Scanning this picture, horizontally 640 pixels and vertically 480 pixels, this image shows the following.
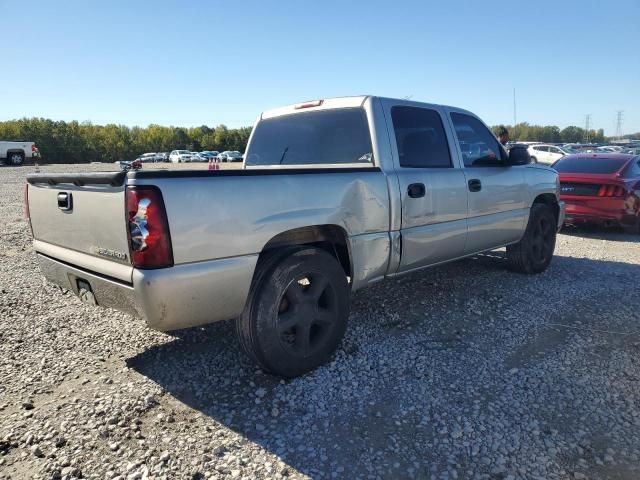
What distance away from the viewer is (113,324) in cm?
414

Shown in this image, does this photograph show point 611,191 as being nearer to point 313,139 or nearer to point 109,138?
point 313,139

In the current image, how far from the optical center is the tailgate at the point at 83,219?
260cm

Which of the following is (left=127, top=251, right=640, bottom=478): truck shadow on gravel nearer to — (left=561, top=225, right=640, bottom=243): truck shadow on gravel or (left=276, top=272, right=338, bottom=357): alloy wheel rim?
(left=276, top=272, right=338, bottom=357): alloy wheel rim

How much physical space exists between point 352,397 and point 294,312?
0.66 metres

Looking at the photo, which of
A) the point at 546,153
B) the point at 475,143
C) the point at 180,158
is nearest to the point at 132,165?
the point at 475,143

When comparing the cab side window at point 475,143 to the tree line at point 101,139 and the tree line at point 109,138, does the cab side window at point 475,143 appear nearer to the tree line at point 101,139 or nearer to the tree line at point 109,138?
the tree line at point 109,138

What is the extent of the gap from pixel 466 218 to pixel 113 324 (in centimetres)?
338

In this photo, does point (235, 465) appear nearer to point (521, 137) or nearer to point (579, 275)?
point (579, 275)

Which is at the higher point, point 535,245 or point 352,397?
point 535,245

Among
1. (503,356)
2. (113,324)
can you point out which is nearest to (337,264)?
(503,356)

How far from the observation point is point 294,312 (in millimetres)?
3160

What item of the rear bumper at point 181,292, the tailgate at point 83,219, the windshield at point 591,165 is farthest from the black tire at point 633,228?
the tailgate at point 83,219

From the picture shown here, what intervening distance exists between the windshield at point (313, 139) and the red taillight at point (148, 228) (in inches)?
74.2

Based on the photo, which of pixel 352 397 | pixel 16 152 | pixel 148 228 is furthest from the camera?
pixel 16 152
